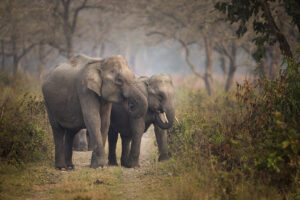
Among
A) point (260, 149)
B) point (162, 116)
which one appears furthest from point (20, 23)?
point (260, 149)

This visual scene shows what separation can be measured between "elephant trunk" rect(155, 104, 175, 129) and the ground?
130 cm

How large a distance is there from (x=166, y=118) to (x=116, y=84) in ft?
5.75

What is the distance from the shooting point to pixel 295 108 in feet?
19.6

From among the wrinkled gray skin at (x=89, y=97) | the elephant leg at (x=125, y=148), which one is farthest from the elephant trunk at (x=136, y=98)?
the elephant leg at (x=125, y=148)

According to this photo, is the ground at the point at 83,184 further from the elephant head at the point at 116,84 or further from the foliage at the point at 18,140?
the elephant head at the point at 116,84

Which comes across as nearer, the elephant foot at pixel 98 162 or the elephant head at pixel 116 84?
the elephant foot at pixel 98 162

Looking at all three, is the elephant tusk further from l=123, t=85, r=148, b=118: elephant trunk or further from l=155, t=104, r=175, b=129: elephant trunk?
l=123, t=85, r=148, b=118: elephant trunk

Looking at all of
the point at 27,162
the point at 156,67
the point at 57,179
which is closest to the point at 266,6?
the point at 57,179

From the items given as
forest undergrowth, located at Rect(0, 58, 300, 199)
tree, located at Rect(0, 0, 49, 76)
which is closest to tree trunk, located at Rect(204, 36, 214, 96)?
tree, located at Rect(0, 0, 49, 76)

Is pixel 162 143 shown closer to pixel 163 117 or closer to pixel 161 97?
pixel 163 117

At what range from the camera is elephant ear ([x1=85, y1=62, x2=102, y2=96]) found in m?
8.23

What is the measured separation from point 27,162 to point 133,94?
2.65 m

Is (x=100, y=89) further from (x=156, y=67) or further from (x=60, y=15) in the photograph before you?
(x=156, y=67)

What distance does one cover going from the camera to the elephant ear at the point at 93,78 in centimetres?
823
